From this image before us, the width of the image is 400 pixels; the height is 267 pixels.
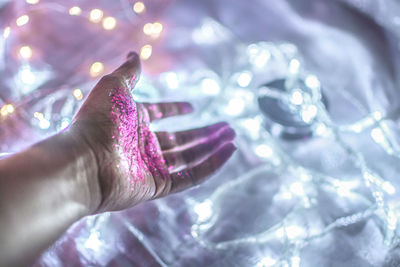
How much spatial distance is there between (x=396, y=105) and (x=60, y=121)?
1.11 m

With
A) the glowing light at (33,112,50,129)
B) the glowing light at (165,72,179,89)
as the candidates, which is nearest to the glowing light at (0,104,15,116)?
the glowing light at (33,112,50,129)

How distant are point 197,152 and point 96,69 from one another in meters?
0.52

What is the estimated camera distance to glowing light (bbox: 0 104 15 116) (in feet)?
3.91

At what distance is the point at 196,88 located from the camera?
1356 millimetres

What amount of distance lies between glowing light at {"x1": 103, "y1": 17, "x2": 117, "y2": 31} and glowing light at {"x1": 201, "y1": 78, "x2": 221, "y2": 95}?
0.44m

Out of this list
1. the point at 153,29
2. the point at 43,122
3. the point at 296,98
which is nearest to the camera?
the point at 43,122

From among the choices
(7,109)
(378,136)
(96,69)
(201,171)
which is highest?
(378,136)

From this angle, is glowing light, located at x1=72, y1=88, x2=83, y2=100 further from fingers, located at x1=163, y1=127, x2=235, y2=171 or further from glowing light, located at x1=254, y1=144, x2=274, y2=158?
glowing light, located at x1=254, y1=144, x2=274, y2=158

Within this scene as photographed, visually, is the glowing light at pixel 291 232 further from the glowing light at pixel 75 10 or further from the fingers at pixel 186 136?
the glowing light at pixel 75 10

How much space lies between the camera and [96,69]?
1.35m

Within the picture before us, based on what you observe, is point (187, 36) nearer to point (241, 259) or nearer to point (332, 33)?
point (332, 33)

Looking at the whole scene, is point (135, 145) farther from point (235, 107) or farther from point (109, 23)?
point (109, 23)

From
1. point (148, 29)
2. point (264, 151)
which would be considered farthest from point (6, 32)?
point (264, 151)

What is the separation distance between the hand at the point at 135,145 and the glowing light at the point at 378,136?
0.46m
